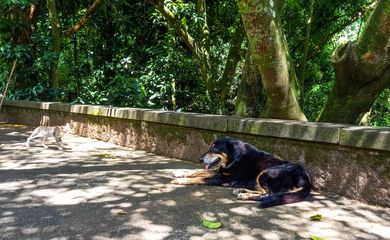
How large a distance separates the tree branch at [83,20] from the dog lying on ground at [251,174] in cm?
811

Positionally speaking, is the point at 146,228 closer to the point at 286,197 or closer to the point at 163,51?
the point at 286,197

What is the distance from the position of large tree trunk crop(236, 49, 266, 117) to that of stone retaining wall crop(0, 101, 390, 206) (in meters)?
1.11

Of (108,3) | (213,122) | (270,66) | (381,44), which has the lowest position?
(213,122)

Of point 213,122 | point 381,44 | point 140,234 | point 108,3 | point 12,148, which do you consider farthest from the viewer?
point 108,3

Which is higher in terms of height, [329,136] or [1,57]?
[1,57]

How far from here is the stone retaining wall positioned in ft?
14.5

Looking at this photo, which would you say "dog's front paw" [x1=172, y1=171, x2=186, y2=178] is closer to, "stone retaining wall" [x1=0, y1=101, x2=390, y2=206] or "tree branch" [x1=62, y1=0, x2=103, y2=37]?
"stone retaining wall" [x1=0, y1=101, x2=390, y2=206]

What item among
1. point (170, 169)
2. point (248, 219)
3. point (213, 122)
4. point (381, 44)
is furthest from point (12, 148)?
point (381, 44)

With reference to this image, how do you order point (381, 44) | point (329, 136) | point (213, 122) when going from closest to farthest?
point (329, 136)
point (381, 44)
point (213, 122)

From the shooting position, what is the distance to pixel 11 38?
12.5 meters

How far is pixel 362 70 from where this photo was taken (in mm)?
5629

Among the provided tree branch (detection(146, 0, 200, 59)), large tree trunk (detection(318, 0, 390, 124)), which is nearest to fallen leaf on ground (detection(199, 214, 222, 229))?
large tree trunk (detection(318, 0, 390, 124))

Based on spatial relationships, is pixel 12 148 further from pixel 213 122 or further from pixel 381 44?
pixel 381 44

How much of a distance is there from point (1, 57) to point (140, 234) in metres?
10.2
